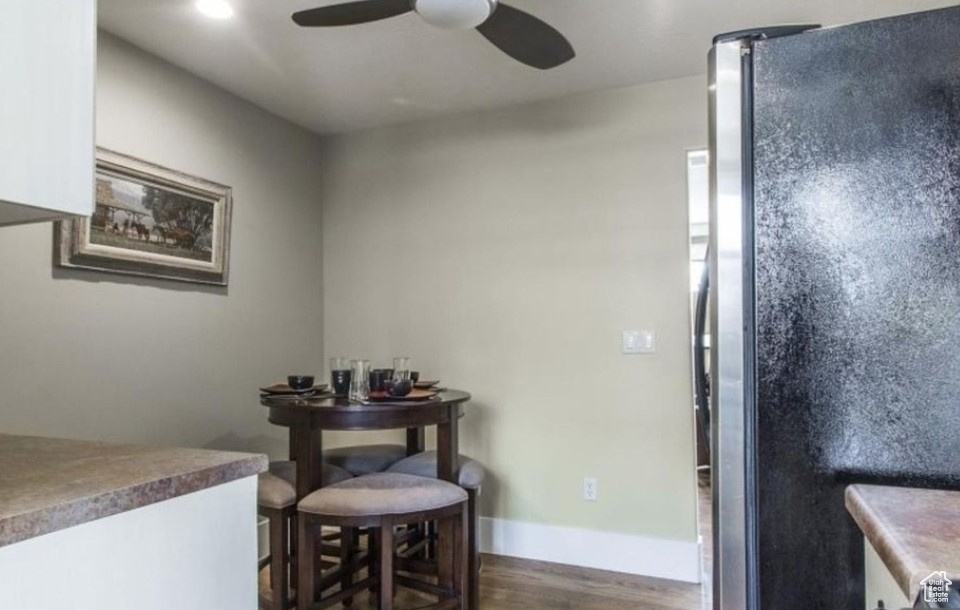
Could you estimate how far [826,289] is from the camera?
1.01 metres

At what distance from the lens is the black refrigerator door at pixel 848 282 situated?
0.96 meters

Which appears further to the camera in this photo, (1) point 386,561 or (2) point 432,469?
(2) point 432,469

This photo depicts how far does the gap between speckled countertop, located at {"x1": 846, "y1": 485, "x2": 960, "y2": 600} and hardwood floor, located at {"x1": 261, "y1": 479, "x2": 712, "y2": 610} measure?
1.82 m

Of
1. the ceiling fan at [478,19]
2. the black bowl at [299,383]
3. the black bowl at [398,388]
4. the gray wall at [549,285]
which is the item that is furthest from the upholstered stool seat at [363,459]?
the ceiling fan at [478,19]

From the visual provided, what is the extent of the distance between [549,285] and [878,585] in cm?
221

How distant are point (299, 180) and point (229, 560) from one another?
107 inches

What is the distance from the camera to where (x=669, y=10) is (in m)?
2.22

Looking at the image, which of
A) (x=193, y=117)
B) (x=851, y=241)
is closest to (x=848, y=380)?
(x=851, y=241)

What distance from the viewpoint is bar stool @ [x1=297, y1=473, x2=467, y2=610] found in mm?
1997

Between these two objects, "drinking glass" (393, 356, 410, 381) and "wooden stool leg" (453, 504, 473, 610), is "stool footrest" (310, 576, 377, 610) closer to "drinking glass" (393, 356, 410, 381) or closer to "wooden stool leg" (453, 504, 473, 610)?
"wooden stool leg" (453, 504, 473, 610)


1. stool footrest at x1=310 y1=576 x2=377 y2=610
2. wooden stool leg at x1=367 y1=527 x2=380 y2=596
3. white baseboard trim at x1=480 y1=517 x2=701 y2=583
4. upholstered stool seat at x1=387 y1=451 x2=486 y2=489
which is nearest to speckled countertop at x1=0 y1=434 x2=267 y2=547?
stool footrest at x1=310 y1=576 x2=377 y2=610

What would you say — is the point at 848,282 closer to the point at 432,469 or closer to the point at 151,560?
the point at 151,560

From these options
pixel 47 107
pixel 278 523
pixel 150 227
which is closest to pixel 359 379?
pixel 278 523

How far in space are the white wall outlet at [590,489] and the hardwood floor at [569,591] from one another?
1.08ft
